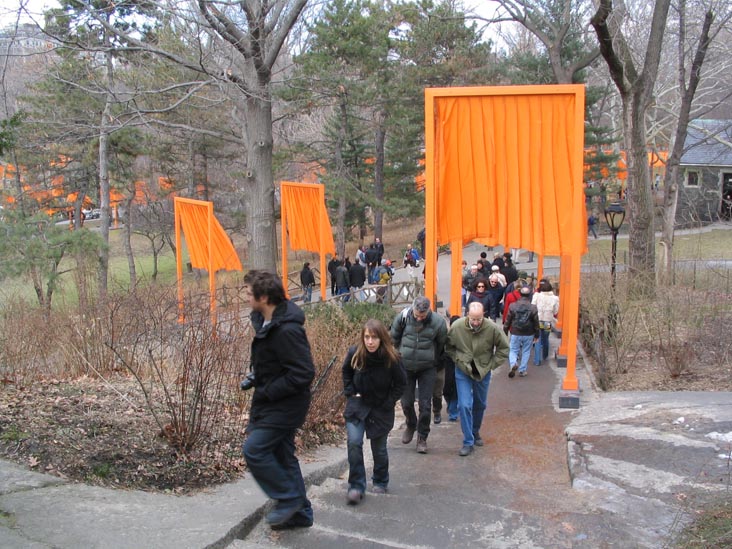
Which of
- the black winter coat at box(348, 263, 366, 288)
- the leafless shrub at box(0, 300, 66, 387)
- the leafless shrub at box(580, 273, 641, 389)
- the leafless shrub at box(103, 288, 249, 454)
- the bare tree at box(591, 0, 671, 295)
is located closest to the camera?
the leafless shrub at box(103, 288, 249, 454)

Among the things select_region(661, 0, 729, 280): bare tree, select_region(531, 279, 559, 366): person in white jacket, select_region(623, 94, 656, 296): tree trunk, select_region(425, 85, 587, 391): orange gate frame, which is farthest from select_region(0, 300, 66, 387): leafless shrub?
select_region(623, 94, 656, 296): tree trunk

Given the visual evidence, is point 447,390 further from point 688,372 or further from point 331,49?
point 331,49

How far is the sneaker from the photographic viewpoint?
16.3 feet

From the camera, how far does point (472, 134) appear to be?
8.72 m

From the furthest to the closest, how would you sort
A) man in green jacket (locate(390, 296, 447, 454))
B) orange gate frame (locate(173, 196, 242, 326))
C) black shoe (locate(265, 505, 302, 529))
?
orange gate frame (locate(173, 196, 242, 326)), man in green jacket (locate(390, 296, 447, 454)), black shoe (locate(265, 505, 302, 529))

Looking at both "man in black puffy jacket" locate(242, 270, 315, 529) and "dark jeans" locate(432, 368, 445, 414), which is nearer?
"man in black puffy jacket" locate(242, 270, 315, 529)

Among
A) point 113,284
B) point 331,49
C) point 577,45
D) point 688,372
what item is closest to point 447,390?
point 688,372

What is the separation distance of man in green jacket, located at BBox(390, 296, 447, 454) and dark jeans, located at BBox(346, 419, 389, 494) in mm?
1228

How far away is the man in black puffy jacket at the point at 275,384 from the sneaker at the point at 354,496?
0.80 metres

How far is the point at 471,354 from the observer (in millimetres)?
6492

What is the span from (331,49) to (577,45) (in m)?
11.4

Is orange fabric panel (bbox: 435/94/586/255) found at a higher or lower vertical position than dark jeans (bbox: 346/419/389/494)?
higher

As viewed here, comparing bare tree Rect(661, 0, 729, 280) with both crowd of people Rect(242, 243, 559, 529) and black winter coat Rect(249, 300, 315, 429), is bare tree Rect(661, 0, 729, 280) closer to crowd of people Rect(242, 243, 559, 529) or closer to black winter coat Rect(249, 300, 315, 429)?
crowd of people Rect(242, 243, 559, 529)

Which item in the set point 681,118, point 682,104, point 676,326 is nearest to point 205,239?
point 676,326
